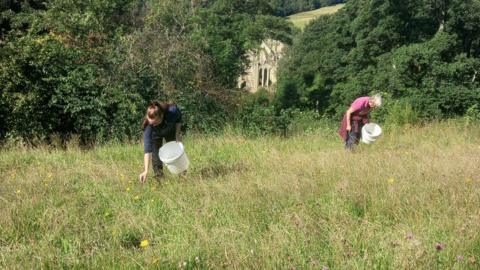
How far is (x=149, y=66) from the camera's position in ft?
38.4

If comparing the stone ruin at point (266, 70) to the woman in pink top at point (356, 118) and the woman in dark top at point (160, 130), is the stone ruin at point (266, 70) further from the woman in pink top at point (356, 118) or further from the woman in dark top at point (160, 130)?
the woman in dark top at point (160, 130)

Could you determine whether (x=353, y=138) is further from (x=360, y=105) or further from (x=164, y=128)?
(x=164, y=128)

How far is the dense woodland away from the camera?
10273 millimetres

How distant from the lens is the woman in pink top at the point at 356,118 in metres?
7.00

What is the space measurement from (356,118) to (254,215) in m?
3.92

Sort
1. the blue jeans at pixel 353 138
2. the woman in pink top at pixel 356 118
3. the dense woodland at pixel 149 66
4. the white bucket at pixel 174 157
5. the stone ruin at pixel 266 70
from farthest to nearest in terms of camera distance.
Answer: the stone ruin at pixel 266 70 < the dense woodland at pixel 149 66 < the blue jeans at pixel 353 138 < the woman in pink top at pixel 356 118 < the white bucket at pixel 174 157

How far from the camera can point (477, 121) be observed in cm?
1111

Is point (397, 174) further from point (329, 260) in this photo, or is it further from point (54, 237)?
point (54, 237)

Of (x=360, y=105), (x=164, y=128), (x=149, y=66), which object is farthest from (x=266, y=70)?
(x=164, y=128)

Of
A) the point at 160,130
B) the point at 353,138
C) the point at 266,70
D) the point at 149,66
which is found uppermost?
the point at 149,66

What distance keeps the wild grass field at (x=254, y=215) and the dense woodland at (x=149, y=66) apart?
4.21 metres

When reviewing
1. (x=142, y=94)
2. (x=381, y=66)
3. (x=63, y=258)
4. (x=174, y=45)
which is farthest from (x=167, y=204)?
(x=381, y=66)

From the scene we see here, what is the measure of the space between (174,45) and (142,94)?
2215 mm

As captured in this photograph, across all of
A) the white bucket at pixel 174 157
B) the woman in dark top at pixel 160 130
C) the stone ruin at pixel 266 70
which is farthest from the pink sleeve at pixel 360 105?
the stone ruin at pixel 266 70
